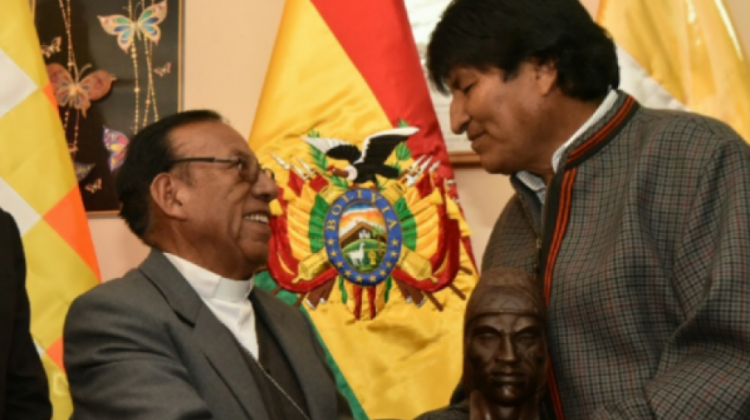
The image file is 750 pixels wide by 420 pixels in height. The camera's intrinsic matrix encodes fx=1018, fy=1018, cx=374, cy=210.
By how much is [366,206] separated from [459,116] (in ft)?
2.40

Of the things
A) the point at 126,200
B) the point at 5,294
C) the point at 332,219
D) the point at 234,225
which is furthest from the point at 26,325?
the point at 332,219

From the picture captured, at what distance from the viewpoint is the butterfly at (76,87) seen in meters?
3.02

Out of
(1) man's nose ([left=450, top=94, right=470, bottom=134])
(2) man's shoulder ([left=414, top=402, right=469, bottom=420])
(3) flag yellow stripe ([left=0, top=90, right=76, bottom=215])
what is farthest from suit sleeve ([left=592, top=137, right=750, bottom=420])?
(3) flag yellow stripe ([left=0, top=90, right=76, bottom=215])

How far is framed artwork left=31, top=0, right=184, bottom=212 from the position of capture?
9.87 feet

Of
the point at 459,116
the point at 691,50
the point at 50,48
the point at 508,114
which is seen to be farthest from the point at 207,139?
the point at 691,50

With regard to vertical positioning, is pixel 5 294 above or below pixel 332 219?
above

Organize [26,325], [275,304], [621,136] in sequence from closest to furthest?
[621,136] < [26,325] < [275,304]

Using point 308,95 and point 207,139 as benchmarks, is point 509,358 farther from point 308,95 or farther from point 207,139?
point 308,95

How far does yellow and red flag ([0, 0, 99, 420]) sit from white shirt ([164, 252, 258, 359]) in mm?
509

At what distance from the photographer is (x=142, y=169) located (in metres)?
2.04

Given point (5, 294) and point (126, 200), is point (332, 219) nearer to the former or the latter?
point (126, 200)

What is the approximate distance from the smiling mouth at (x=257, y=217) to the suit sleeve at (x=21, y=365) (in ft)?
1.47

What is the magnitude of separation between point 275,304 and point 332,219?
20.1 inches

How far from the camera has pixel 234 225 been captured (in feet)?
6.63
